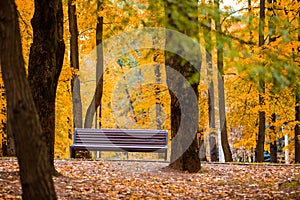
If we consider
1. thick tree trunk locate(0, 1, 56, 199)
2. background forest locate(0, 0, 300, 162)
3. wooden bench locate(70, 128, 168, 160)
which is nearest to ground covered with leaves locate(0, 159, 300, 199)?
wooden bench locate(70, 128, 168, 160)

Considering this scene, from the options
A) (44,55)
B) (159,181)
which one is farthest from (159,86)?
(44,55)

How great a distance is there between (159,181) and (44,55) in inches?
138

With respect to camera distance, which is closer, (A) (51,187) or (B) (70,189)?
(A) (51,187)

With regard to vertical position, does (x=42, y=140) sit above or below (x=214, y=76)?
below

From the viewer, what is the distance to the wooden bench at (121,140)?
1449cm

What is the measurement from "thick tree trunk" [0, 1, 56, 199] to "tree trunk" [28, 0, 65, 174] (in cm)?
394

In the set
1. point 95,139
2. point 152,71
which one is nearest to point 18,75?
point 95,139

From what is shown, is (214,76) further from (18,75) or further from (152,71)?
(18,75)

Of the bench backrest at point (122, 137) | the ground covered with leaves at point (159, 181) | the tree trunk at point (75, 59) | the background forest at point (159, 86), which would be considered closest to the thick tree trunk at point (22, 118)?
the ground covered with leaves at point (159, 181)

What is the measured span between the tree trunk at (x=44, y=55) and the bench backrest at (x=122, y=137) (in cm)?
550

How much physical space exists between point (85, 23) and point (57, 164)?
10418mm

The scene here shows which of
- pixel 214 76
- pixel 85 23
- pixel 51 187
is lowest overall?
pixel 51 187

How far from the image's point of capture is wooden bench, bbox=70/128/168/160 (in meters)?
14.5

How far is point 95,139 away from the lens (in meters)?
15.0
